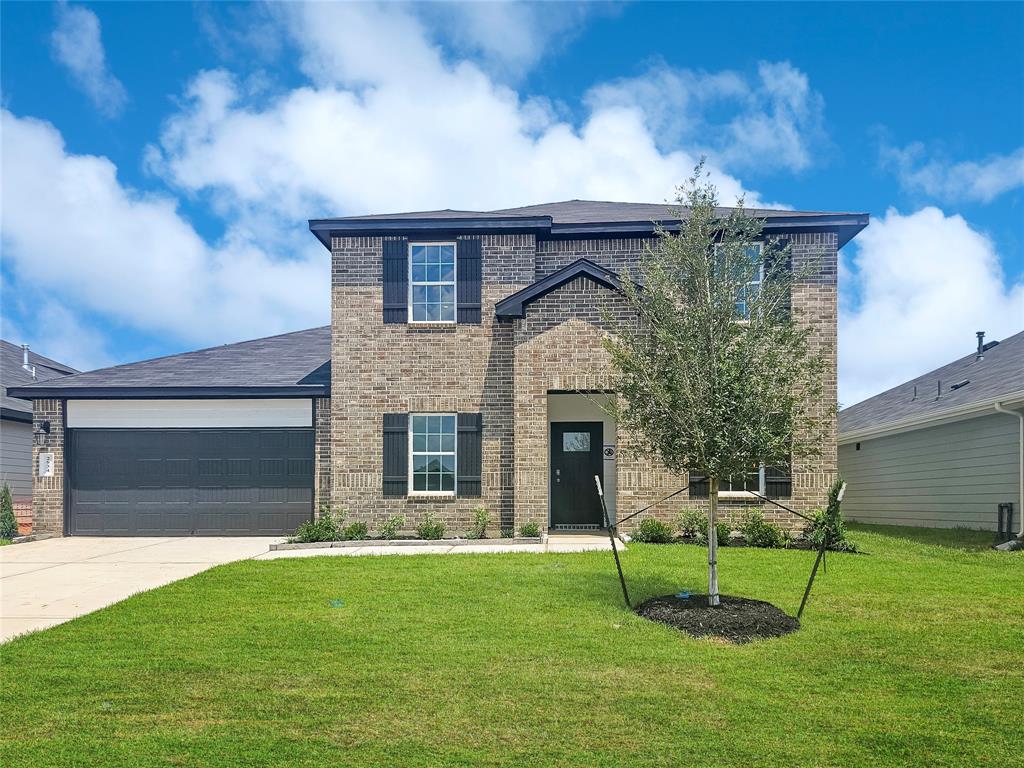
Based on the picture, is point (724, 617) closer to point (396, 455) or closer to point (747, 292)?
point (747, 292)

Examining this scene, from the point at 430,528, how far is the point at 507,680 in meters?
8.56

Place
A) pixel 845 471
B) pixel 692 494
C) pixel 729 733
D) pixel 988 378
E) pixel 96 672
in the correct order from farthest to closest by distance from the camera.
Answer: pixel 845 471 → pixel 988 378 → pixel 692 494 → pixel 96 672 → pixel 729 733

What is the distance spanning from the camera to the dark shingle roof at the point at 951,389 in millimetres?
15711

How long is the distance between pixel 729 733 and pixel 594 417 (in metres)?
11.0

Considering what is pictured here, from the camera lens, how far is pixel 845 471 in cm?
2325

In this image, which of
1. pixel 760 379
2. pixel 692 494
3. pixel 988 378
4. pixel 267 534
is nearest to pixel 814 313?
pixel 692 494

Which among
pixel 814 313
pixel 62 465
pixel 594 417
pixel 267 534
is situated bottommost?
pixel 267 534

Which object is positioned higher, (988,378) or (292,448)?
(988,378)

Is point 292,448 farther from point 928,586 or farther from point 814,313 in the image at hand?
point 928,586

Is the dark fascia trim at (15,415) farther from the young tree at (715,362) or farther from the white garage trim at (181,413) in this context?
the young tree at (715,362)

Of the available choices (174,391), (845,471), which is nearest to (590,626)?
(174,391)

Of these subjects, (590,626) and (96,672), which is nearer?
(96,672)

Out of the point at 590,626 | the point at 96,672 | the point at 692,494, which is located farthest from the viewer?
the point at 692,494

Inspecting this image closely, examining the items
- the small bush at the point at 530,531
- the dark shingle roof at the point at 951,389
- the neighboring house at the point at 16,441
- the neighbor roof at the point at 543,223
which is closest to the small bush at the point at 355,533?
the small bush at the point at 530,531
